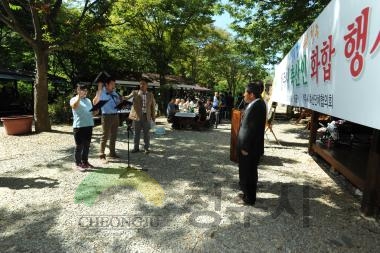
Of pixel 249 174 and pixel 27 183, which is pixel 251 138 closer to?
pixel 249 174

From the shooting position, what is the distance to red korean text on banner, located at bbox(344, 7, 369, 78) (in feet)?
9.74

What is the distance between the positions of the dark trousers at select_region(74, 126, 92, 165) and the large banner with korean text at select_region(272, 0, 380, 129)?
166 inches

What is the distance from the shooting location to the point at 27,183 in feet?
19.2

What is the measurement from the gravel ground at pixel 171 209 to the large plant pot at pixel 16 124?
3165mm

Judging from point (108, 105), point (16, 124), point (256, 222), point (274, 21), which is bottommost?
point (256, 222)

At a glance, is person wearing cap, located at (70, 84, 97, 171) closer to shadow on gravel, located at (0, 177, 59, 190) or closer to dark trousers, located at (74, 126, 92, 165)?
dark trousers, located at (74, 126, 92, 165)

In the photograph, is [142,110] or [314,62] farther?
[142,110]

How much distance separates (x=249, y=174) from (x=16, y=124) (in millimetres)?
9071

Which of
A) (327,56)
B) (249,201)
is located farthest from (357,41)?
(249,201)

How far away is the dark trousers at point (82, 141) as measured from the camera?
21.1 feet

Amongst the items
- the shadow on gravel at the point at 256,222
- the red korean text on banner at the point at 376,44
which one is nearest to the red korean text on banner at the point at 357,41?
the red korean text on banner at the point at 376,44

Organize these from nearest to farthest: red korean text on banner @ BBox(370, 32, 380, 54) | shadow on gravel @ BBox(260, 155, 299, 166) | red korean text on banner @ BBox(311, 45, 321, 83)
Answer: red korean text on banner @ BBox(370, 32, 380, 54), red korean text on banner @ BBox(311, 45, 321, 83), shadow on gravel @ BBox(260, 155, 299, 166)

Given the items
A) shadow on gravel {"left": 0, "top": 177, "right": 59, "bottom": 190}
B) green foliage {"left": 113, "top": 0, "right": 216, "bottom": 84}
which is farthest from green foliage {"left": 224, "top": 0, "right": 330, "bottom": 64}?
shadow on gravel {"left": 0, "top": 177, "right": 59, "bottom": 190}

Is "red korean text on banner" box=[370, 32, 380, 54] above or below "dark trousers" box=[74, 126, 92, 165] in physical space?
above
